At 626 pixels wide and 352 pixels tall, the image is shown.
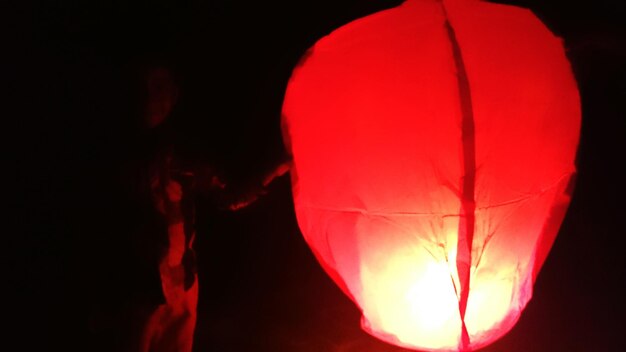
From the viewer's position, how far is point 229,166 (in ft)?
14.7

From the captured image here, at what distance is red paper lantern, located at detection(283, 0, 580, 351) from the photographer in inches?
87.0

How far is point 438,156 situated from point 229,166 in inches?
97.9

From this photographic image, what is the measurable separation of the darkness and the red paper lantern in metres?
1.16

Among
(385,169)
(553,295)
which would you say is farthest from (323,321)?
(385,169)

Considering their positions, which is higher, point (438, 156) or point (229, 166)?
point (438, 156)

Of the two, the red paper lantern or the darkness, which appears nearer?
the red paper lantern

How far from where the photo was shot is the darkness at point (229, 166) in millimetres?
3967

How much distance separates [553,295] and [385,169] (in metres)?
2.88

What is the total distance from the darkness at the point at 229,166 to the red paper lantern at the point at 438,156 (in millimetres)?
1164

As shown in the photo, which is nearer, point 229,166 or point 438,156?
point 438,156

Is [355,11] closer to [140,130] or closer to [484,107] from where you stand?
[140,130]

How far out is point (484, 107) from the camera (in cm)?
219

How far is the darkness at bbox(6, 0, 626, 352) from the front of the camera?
Answer: 3.97 meters

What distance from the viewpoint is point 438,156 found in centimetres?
221
